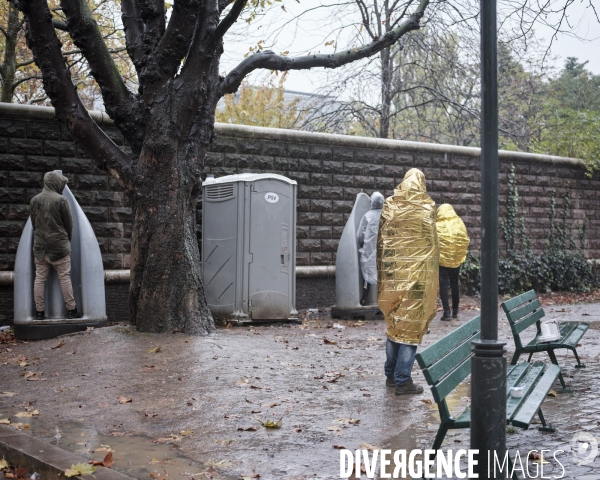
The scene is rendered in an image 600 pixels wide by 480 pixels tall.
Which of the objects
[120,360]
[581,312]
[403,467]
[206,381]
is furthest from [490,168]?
[581,312]

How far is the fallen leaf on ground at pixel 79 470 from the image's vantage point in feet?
15.5

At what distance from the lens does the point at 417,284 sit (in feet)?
22.9

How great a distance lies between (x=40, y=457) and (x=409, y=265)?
11.1 feet

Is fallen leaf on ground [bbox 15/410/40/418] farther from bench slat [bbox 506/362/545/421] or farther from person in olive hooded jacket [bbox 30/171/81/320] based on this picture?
person in olive hooded jacket [bbox 30/171/81/320]

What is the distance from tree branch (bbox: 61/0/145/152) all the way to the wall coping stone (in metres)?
2.28

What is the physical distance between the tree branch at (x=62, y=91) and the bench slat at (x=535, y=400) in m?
6.12

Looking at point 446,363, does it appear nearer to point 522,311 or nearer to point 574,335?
point 522,311

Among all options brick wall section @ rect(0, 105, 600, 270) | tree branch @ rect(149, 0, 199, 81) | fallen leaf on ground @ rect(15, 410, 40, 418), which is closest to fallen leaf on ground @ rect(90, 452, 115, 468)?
fallen leaf on ground @ rect(15, 410, 40, 418)

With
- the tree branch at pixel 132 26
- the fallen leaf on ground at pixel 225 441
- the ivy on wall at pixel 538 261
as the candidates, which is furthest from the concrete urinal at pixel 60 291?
the ivy on wall at pixel 538 261

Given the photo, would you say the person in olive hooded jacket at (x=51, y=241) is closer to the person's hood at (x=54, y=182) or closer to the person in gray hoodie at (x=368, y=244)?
the person's hood at (x=54, y=182)

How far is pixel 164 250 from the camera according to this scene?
10.2m

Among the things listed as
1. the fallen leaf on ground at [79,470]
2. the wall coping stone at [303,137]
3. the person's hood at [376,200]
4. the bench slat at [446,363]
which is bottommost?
the fallen leaf on ground at [79,470]

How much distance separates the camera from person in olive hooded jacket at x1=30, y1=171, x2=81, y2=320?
10805mm

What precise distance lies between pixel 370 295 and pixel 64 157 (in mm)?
5659
